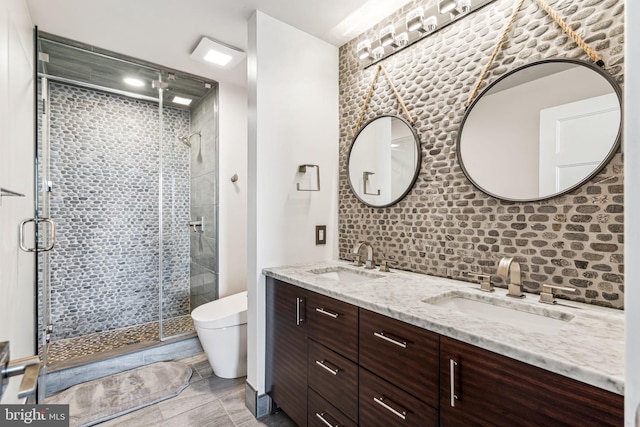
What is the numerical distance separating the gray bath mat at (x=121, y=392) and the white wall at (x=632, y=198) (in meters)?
2.38

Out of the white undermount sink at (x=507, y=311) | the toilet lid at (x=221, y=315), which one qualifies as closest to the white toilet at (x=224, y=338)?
the toilet lid at (x=221, y=315)

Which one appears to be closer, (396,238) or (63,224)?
(396,238)

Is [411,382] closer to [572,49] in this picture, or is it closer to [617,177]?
[617,177]

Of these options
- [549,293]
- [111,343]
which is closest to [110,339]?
[111,343]

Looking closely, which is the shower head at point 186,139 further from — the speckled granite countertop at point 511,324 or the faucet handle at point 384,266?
the faucet handle at point 384,266

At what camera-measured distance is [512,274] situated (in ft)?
4.25

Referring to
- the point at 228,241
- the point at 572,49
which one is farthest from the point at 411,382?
the point at 228,241

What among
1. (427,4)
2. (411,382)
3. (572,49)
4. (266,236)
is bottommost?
(411,382)

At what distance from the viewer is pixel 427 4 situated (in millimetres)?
1709

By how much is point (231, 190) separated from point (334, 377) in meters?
2.17

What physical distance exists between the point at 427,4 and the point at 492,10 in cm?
39

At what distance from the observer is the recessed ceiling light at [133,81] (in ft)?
9.32

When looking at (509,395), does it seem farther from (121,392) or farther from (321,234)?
(121,392)

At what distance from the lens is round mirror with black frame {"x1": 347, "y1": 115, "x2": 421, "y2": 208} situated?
1.81 metres
